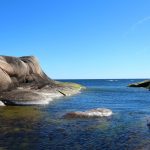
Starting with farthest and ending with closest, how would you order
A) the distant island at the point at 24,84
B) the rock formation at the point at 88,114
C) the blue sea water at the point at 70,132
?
the distant island at the point at 24,84, the rock formation at the point at 88,114, the blue sea water at the point at 70,132

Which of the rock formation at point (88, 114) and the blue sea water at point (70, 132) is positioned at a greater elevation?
the rock formation at point (88, 114)

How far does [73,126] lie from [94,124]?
2187mm

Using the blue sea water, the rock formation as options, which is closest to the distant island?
the blue sea water

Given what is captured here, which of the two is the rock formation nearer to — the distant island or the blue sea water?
the blue sea water

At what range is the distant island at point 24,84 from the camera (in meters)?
46.7

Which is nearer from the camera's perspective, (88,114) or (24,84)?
(88,114)

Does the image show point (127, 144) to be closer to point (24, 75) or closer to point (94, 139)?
point (94, 139)

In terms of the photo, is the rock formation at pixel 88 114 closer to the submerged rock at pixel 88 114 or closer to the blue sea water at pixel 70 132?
the submerged rock at pixel 88 114

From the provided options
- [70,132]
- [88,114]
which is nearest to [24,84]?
[88,114]

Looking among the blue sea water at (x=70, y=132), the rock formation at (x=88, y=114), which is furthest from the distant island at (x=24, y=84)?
the rock formation at (x=88, y=114)

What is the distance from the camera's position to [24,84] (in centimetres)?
6425

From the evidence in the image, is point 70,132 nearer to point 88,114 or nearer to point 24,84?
point 88,114

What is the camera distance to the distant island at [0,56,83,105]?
4666 centimetres

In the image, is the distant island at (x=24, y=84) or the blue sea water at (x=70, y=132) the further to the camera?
the distant island at (x=24, y=84)
